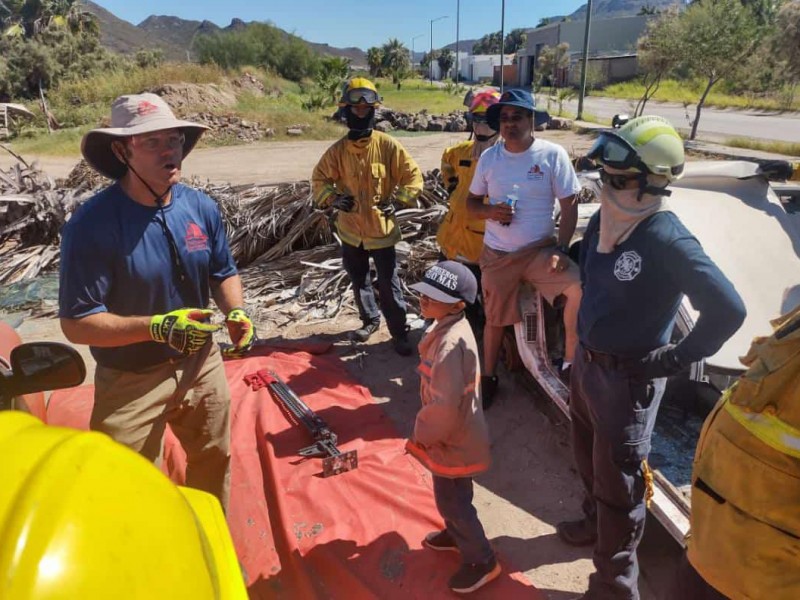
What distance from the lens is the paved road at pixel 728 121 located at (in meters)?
22.2

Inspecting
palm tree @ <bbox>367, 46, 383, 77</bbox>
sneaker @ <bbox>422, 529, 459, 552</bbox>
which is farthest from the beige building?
sneaker @ <bbox>422, 529, 459, 552</bbox>

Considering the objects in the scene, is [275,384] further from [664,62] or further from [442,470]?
[664,62]

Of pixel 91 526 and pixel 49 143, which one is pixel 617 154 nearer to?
pixel 91 526

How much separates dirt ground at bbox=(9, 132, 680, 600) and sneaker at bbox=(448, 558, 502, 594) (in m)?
0.31

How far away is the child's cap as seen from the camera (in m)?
2.53

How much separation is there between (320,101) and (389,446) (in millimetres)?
30003

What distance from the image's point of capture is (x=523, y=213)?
3.90 metres

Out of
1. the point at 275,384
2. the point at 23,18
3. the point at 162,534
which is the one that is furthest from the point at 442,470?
the point at 23,18

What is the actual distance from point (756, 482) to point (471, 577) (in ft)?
5.21

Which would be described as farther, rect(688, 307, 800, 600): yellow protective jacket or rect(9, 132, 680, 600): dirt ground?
rect(9, 132, 680, 600): dirt ground

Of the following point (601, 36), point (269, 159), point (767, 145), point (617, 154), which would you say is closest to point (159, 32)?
point (601, 36)

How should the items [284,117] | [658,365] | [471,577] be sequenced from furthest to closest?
[284,117], [471,577], [658,365]

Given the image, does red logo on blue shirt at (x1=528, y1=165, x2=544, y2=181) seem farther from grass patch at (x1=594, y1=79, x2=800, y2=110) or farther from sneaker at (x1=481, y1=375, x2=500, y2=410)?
grass patch at (x1=594, y1=79, x2=800, y2=110)

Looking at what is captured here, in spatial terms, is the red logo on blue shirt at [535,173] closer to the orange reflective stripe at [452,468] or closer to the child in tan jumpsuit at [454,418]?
the child in tan jumpsuit at [454,418]
